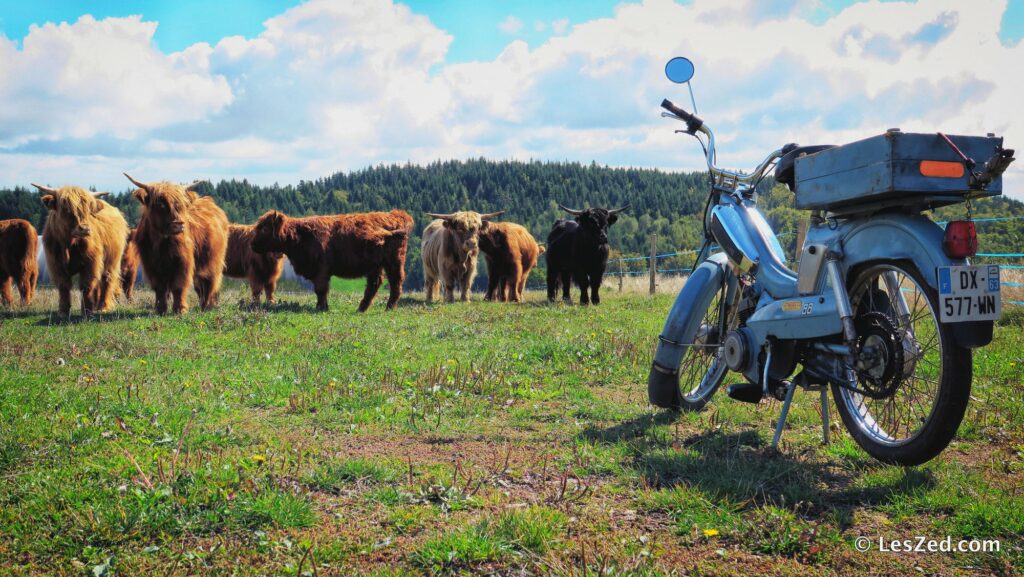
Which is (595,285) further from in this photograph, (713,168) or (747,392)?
(747,392)

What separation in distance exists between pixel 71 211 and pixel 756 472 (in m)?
11.8

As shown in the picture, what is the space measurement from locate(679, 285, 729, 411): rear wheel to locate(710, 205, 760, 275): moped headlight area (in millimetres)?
436

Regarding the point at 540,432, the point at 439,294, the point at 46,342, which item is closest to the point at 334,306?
the point at 439,294

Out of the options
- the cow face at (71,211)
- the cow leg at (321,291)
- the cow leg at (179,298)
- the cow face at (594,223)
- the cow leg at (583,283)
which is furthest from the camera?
the cow face at (594,223)

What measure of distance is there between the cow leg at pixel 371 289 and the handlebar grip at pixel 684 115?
9260 millimetres

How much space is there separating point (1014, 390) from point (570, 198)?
12466 centimetres

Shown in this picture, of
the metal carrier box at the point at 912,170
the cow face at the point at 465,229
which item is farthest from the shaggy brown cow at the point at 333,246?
the metal carrier box at the point at 912,170

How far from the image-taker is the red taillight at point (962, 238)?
3.46 m

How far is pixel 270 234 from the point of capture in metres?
14.3

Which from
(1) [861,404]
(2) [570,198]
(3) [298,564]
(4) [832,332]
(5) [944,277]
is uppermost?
(2) [570,198]

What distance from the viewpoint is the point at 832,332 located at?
4.08 metres

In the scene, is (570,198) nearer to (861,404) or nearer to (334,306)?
(334,306)

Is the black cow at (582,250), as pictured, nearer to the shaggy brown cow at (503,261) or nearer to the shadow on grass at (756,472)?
the shaggy brown cow at (503,261)

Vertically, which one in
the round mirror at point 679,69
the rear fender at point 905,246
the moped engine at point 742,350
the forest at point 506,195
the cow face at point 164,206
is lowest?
the moped engine at point 742,350
